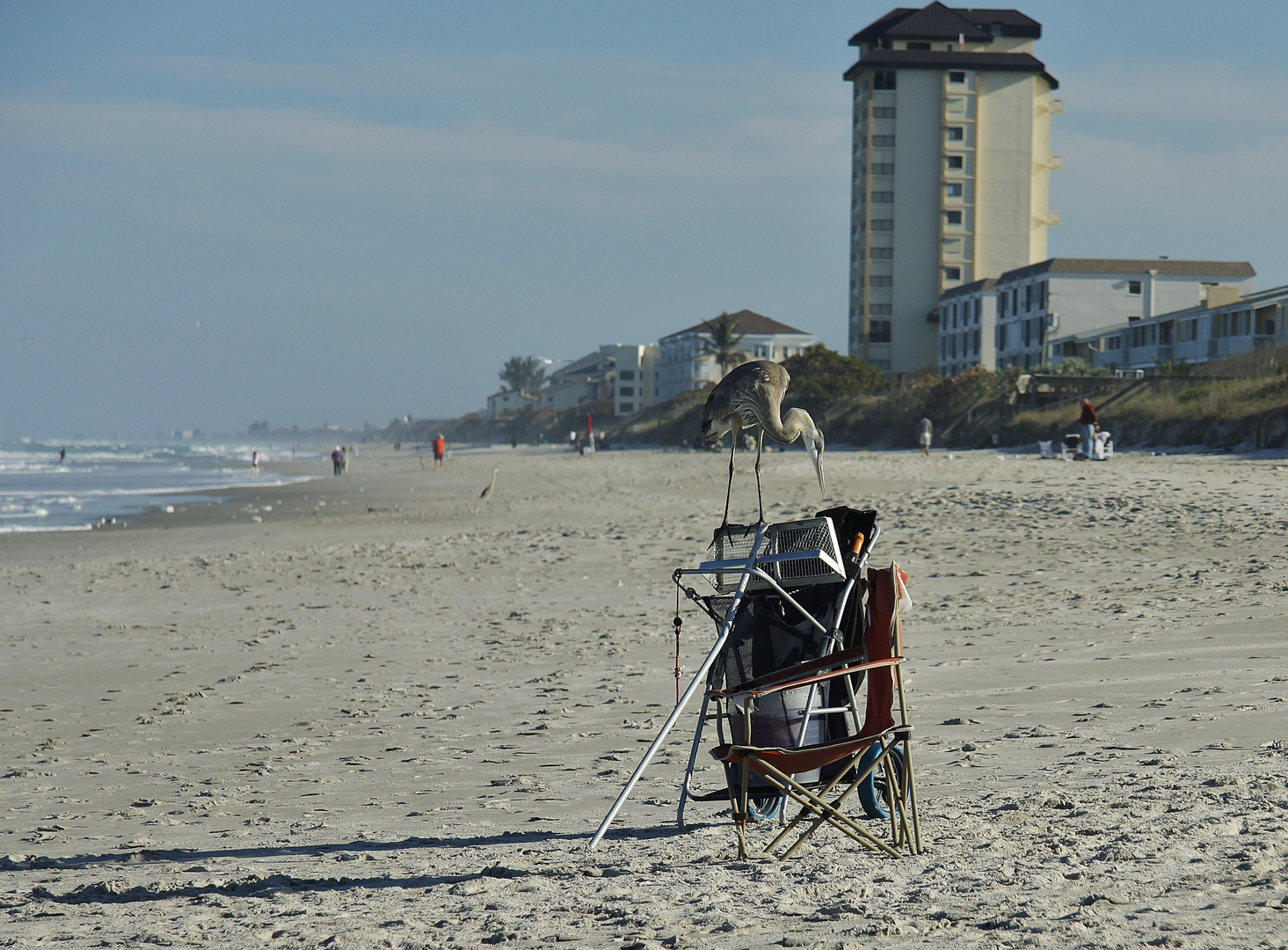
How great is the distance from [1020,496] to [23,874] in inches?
631

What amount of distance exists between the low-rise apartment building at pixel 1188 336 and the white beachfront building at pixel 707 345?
37680 millimetres

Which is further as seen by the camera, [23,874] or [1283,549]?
[1283,549]

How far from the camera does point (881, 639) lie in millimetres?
4137

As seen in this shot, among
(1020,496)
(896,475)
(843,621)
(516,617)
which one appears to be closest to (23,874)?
(843,621)

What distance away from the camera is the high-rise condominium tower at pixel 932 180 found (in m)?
78.8

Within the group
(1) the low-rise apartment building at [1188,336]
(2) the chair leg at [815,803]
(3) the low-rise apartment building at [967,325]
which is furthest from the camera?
(3) the low-rise apartment building at [967,325]

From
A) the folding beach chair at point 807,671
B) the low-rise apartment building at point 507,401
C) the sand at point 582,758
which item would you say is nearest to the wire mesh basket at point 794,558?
the folding beach chair at point 807,671

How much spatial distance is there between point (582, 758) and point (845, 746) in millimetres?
2221

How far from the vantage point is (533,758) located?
5.98 meters

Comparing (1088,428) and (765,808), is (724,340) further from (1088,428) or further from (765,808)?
(765,808)

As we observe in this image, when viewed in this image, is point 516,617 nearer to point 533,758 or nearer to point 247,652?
point 247,652

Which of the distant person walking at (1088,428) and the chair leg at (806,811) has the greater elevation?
the distant person walking at (1088,428)

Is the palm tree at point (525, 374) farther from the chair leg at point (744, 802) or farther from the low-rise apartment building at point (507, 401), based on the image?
the chair leg at point (744, 802)

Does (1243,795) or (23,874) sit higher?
(1243,795)
